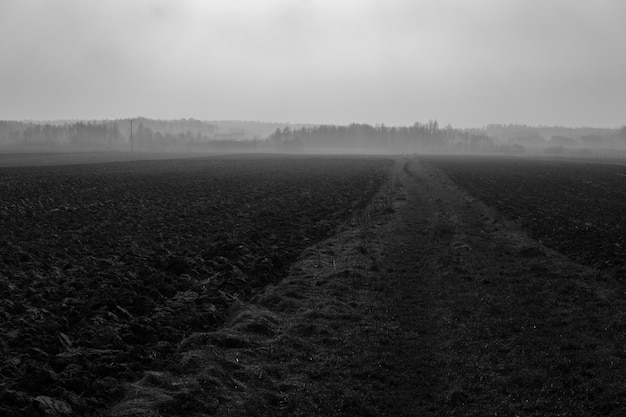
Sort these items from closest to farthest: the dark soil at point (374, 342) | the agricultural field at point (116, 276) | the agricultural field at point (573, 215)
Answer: the dark soil at point (374, 342) < the agricultural field at point (116, 276) < the agricultural field at point (573, 215)

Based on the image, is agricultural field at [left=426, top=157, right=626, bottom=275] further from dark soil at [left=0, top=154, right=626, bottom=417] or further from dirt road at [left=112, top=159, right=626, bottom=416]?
dirt road at [left=112, top=159, right=626, bottom=416]

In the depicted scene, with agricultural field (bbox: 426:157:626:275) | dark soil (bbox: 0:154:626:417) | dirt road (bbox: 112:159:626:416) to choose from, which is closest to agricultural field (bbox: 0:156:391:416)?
dark soil (bbox: 0:154:626:417)

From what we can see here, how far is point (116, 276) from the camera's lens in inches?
470

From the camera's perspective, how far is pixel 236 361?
801 centimetres

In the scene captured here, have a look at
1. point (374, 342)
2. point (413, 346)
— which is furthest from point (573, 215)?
point (374, 342)

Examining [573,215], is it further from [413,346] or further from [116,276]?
[116,276]

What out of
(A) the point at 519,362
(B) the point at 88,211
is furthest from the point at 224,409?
(B) the point at 88,211

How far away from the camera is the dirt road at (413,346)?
6730 millimetres

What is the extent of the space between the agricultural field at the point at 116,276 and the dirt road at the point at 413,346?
0.72 metres

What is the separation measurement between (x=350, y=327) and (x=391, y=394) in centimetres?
287

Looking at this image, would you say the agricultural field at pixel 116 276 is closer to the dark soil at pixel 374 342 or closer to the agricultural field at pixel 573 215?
the dark soil at pixel 374 342

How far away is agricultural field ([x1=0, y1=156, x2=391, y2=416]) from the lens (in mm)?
7324

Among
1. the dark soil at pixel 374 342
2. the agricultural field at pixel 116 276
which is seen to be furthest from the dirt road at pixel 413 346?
the agricultural field at pixel 116 276

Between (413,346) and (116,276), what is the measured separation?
7522 mm
